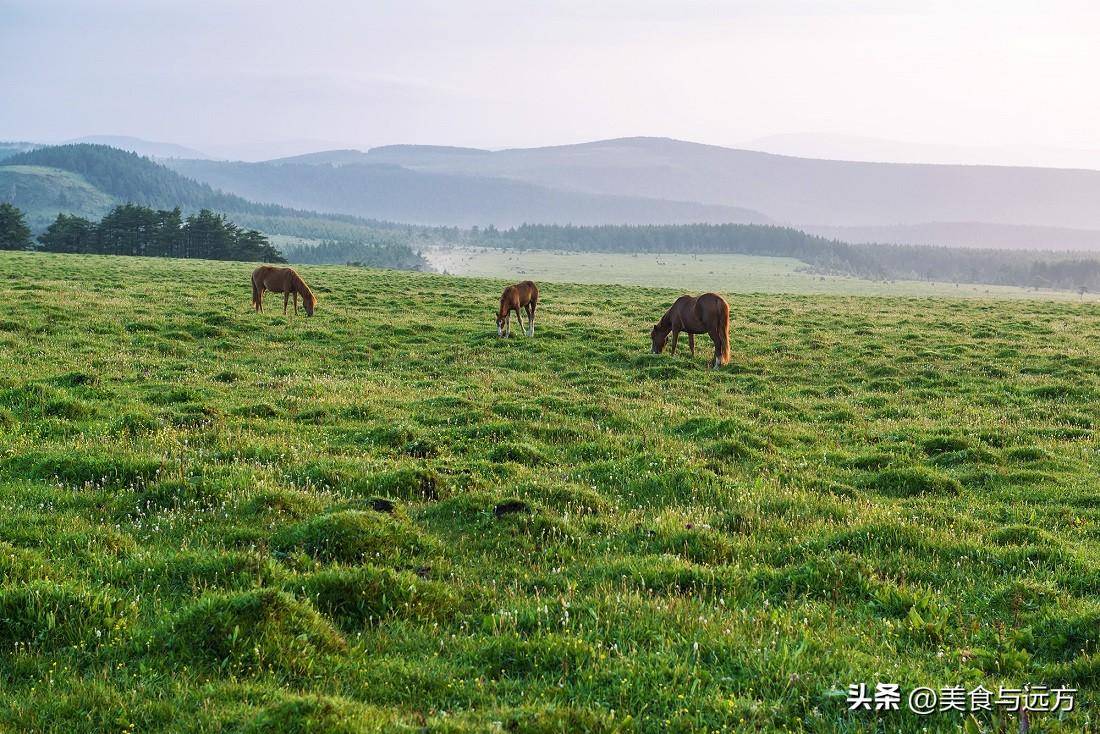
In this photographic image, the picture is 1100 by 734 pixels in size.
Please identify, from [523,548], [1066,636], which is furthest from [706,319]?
[1066,636]

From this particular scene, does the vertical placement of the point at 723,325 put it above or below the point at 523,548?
above

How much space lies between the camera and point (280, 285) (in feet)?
102

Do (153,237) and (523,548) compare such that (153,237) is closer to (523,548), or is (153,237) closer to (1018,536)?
(523,548)

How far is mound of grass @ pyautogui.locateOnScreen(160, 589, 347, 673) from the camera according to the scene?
5789 mm

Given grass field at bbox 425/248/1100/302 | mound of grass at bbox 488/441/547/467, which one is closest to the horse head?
mound of grass at bbox 488/441/547/467

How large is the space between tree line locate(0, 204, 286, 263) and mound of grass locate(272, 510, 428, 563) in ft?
354

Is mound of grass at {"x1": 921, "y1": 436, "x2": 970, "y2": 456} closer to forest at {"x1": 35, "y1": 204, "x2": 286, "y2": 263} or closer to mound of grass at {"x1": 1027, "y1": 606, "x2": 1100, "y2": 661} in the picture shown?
mound of grass at {"x1": 1027, "y1": 606, "x2": 1100, "y2": 661}

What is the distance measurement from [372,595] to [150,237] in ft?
402

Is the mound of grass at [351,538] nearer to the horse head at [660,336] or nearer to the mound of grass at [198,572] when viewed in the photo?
the mound of grass at [198,572]

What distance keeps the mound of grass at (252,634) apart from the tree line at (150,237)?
110 metres

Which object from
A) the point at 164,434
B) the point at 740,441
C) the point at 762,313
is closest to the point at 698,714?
the point at 740,441

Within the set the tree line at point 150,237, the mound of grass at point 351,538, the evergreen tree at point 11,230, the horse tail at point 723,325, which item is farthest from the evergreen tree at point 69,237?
the mound of grass at point 351,538

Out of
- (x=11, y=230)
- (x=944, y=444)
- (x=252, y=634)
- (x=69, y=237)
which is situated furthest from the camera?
(x=69, y=237)

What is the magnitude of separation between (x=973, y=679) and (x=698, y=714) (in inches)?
91.9
